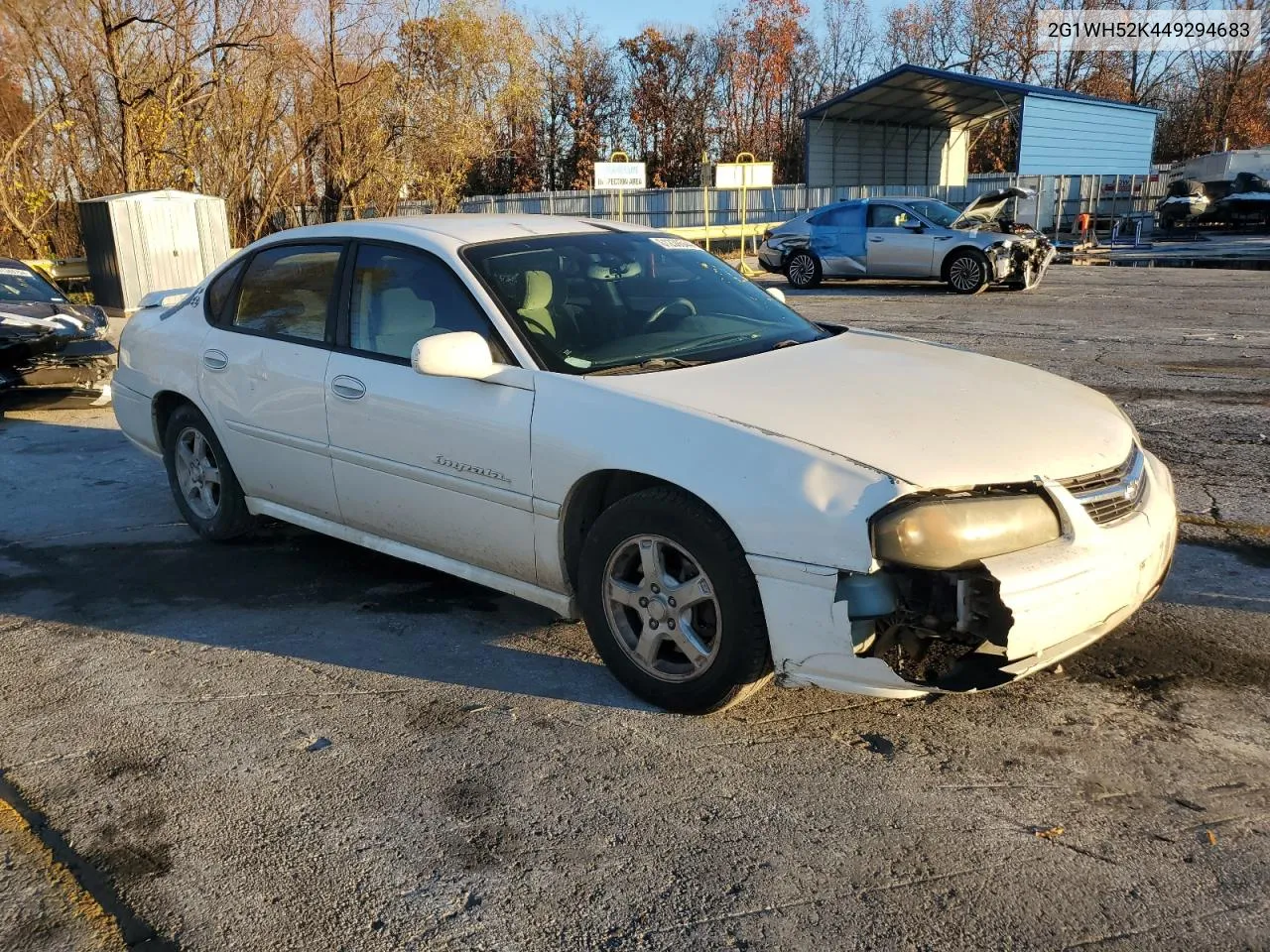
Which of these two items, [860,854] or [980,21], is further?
[980,21]

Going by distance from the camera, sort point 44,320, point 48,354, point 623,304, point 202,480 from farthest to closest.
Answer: point 44,320, point 48,354, point 202,480, point 623,304

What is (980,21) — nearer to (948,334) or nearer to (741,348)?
(948,334)

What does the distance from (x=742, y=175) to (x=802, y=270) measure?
4.17 metres

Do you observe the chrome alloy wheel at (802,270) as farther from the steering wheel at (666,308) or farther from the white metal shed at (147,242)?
the steering wheel at (666,308)

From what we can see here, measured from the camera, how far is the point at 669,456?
128 inches

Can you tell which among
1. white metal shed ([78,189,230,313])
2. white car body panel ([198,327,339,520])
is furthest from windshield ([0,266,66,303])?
white metal shed ([78,189,230,313])

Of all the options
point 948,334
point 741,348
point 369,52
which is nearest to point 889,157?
point 369,52

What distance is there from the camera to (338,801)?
3.03 meters

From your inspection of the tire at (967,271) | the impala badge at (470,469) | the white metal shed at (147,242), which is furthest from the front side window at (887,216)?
the impala badge at (470,469)

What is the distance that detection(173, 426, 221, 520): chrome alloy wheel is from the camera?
5.28 m

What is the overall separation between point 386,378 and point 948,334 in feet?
30.7

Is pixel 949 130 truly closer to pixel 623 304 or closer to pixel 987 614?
pixel 623 304

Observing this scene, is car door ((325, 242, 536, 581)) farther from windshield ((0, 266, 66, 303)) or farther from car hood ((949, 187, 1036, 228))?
car hood ((949, 187, 1036, 228))

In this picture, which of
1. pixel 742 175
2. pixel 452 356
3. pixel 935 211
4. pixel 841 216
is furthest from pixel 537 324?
pixel 742 175
